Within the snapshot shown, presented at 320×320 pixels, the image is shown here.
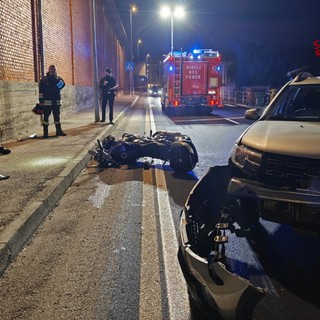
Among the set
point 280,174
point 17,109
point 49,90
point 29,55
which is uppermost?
point 29,55

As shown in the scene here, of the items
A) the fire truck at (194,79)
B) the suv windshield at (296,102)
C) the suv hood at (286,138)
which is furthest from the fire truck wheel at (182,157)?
the fire truck at (194,79)

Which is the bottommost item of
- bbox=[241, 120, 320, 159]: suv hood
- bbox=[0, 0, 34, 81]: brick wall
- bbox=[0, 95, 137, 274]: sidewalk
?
bbox=[0, 95, 137, 274]: sidewalk

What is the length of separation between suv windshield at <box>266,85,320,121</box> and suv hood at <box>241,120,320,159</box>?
0.63 meters

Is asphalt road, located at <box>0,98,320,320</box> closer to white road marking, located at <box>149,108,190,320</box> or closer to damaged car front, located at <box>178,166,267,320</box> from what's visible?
white road marking, located at <box>149,108,190,320</box>

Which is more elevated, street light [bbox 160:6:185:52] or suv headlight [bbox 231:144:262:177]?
street light [bbox 160:6:185:52]

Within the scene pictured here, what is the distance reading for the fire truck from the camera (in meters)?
21.3

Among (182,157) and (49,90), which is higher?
(49,90)

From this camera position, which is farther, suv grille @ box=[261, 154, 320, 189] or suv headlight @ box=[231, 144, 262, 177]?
suv headlight @ box=[231, 144, 262, 177]

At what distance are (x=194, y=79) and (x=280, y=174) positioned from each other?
60.4ft

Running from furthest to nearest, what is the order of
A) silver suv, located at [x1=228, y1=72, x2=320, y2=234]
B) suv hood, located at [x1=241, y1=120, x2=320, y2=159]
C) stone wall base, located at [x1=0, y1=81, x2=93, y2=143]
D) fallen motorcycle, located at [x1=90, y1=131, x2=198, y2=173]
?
stone wall base, located at [x1=0, y1=81, x2=93, y2=143]
fallen motorcycle, located at [x1=90, y1=131, x2=198, y2=173]
suv hood, located at [x1=241, y1=120, x2=320, y2=159]
silver suv, located at [x1=228, y1=72, x2=320, y2=234]

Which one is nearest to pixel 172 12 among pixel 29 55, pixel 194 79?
pixel 194 79

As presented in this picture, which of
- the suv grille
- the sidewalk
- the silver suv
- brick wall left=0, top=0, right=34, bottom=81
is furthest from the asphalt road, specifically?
brick wall left=0, top=0, right=34, bottom=81

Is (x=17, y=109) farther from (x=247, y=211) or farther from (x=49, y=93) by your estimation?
(x=247, y=211)

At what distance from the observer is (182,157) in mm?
7359
